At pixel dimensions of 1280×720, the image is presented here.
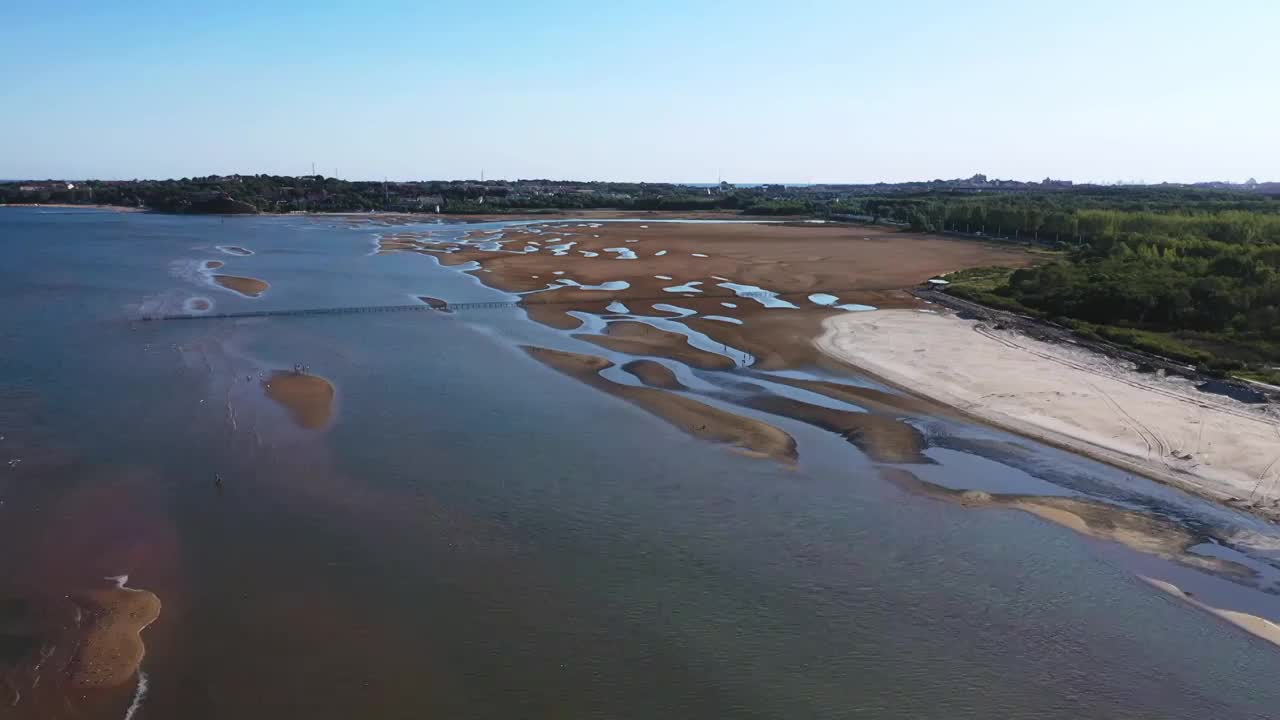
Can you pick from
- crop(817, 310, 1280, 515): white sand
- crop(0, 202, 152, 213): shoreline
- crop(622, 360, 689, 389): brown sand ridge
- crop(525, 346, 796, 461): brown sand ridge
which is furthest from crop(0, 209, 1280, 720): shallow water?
crop(0, 202, 152, 213): shoreline

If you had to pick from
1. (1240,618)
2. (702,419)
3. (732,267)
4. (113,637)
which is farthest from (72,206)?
(1240,618)

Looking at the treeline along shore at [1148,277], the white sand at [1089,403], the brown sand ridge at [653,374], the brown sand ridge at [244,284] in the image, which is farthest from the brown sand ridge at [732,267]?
the brown sand ridge at [244,284]

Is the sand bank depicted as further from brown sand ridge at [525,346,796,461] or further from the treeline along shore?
the treeline along shore

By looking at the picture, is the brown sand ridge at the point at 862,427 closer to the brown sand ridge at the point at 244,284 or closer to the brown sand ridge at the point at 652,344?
the brown sand ridge at the point at 652,344

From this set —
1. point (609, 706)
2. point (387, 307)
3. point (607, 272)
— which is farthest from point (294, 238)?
point (609, 706)

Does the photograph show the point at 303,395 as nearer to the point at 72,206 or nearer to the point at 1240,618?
the point at 1240,618

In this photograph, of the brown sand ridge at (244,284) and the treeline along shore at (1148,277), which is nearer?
the treeline along shore at (1148,277)
